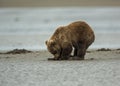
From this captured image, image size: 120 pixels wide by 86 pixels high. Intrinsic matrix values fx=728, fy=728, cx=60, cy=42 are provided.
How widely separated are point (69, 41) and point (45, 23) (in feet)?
41.5

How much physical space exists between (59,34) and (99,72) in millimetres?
2152

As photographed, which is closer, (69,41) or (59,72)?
(59,72)

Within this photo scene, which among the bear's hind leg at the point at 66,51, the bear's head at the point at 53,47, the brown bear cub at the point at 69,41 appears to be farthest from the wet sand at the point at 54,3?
the bear's head at the point at 53,47

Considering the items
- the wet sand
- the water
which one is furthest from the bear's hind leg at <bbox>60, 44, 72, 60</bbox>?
the wet sand

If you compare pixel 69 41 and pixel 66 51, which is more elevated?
pixel 69 41

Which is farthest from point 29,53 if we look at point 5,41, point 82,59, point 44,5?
point 44,5

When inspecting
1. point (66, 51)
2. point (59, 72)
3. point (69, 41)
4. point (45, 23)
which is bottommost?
point (45, 23)

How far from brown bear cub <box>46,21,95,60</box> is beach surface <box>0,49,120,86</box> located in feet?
0.88

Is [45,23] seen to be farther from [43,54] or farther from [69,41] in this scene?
[69,41]

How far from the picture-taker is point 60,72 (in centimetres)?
1251

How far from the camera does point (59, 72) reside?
12508mm

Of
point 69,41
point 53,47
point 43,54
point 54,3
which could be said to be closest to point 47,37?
point 43,54

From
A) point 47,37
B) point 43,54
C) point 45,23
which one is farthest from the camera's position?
point 45,23

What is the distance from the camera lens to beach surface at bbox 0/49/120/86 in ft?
37.9
